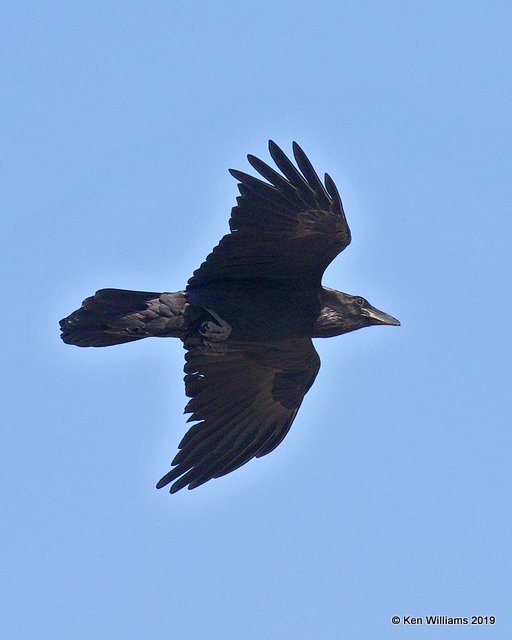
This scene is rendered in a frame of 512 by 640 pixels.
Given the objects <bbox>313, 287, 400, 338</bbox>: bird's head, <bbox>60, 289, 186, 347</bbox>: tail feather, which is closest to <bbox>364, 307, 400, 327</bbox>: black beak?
<bbox>313, 287, 400, 338</bbox>: bird's head

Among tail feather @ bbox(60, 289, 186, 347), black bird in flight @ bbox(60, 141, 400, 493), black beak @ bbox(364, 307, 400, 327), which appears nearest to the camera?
black bird in flight @ bbox(60, 141, 400, 493)

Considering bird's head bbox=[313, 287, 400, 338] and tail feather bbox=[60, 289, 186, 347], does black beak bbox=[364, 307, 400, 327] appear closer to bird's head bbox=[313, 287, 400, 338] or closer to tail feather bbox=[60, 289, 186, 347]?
bird's head bbox=[313, 287, 400, 338]

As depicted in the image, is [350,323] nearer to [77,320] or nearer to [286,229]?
[286,229]

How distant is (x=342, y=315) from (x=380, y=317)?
0.42 metres

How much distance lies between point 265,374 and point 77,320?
1867mm

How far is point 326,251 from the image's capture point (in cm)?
Result: 1215

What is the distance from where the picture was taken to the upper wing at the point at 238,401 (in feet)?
42.5

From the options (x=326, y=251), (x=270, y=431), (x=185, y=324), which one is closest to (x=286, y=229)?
(x=326, y=251)

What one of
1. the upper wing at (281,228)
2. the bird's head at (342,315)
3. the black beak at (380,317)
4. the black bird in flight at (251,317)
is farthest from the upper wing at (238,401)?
the upper wing at (281,228)

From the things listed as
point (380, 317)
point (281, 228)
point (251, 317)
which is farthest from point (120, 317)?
point (380, 317)

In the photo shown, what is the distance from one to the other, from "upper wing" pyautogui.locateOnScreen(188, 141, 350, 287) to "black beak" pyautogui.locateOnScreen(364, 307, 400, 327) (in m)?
0.66

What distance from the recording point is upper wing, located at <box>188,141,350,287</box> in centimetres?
1171

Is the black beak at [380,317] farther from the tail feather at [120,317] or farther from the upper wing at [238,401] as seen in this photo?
the tail feather at [120,317]

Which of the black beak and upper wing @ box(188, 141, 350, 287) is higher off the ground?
upper wing @ box(188, 141, 350, 287)
